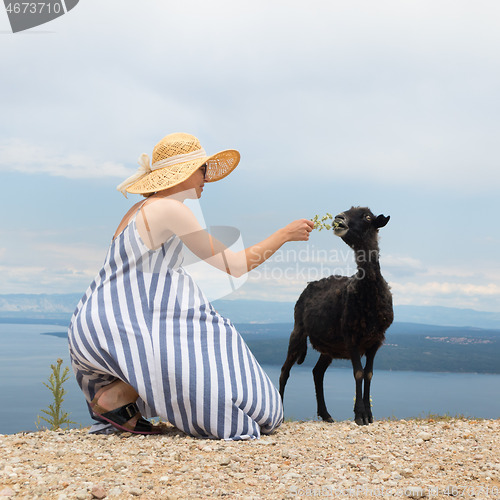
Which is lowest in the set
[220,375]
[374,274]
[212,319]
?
[220,375]

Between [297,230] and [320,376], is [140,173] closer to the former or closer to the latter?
[297,230]

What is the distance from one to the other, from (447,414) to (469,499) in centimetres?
448

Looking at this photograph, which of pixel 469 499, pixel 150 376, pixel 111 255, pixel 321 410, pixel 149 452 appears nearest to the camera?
pixel 469 499

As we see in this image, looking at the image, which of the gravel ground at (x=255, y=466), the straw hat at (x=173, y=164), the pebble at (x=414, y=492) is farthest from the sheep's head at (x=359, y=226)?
the pebble at (x=414, y=492)

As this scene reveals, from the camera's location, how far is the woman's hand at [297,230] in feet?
18.6

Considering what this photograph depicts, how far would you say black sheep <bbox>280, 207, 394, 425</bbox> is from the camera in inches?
283

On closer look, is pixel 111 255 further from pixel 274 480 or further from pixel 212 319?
pixel 274 480

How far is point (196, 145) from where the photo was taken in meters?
6.07

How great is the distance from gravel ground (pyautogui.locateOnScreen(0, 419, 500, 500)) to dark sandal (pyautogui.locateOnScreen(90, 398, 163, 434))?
0.11 m

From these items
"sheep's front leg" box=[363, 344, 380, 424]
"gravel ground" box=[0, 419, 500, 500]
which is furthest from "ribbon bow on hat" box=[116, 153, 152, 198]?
"sheep's front leg" box=[363, 344, 380, 424]

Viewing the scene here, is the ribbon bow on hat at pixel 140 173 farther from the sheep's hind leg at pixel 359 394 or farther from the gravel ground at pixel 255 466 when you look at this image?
the sheep's hind leg at pixel 359 394

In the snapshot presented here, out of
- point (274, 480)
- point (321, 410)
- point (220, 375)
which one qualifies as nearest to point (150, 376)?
point (220, 375)

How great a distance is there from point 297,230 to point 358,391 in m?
2.46

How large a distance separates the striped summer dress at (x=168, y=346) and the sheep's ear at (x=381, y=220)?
2.61 metres
